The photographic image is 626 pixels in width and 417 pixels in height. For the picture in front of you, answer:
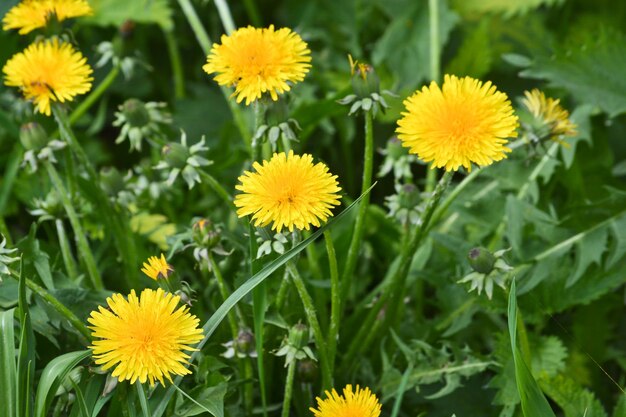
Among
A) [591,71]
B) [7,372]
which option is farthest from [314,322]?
[591,71]

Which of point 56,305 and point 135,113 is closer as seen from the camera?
point 56,305

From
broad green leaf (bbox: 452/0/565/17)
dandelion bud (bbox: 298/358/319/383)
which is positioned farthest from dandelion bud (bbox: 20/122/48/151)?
broad green leaf (bbox: 452/0/565/17)

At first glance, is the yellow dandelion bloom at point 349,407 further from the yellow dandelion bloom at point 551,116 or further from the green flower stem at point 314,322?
the yellow dandelion bloom at point 551,116

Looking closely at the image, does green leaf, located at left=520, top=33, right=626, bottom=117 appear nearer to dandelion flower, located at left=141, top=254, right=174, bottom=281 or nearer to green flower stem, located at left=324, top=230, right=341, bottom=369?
green flower stem, located at left=324, top=230, right=341, bottom=369

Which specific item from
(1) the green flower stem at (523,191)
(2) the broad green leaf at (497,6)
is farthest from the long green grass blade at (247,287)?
(2) the broad green leaf at (497,6)

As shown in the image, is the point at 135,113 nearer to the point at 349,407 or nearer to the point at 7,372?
the point at 7,372
